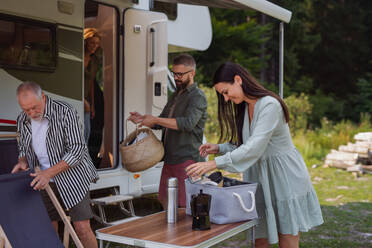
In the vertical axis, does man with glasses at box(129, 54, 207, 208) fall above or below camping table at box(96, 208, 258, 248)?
above

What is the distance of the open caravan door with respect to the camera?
4992mm

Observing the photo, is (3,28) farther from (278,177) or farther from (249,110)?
(278,177)

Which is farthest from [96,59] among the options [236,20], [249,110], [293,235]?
Answer: [236,20]

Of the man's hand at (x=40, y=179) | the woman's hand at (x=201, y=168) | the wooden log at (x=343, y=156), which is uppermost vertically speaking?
the woman's hand at (x=201, y=168)

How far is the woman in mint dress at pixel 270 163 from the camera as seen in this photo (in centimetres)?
255

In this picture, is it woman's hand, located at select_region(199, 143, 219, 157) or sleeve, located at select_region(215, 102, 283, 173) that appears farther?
woman's hand, located at select_region(199, 143, 219, 157)

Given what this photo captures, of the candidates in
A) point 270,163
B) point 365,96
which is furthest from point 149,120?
point 365,96

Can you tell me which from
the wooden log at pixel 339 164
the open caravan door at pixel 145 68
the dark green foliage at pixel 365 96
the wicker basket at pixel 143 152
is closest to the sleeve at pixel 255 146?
the wicker basket at pixel 143 152

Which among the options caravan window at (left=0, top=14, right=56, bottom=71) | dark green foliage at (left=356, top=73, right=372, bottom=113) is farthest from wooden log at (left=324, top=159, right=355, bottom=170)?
dark green foliage at (left=356, top=73, right=372, bottom=113)

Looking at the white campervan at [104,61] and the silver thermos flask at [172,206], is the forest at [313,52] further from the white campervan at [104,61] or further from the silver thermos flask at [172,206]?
the silver thermos flask at [172,206]

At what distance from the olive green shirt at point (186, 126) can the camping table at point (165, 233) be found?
1308mm

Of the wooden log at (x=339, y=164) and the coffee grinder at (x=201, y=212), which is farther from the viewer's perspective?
the wooden log at (x=339, y=164)

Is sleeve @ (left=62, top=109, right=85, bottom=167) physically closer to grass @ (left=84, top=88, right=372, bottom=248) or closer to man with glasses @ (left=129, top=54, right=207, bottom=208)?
man with glasses @ (left=129, top=54, right=207, bottom=208)

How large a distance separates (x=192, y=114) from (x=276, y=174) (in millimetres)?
1327
